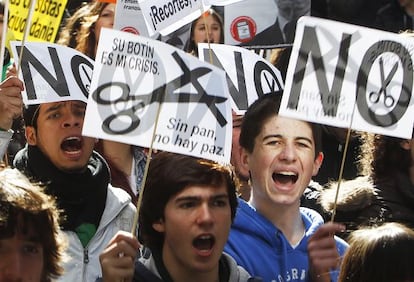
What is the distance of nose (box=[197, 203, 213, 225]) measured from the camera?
4.38 m

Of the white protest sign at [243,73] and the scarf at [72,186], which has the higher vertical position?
the white protest sign at [243,73]

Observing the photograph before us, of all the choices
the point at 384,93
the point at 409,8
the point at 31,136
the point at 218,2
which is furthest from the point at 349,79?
the point at 409,8

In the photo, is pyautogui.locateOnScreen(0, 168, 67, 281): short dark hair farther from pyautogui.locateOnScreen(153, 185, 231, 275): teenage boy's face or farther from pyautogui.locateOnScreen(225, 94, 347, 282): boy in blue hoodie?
pyautogui.locateOnScreen(225, 94, 347, 282): boy in blue hoodie

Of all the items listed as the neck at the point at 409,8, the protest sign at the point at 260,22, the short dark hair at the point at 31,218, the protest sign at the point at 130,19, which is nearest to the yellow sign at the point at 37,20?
the protest sign at the point at 130,19

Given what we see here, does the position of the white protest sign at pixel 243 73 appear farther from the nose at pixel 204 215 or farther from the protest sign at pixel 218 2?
the nose at pixel 204 215

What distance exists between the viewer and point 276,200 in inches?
191

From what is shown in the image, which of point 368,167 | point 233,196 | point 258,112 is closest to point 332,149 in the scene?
point 368,167

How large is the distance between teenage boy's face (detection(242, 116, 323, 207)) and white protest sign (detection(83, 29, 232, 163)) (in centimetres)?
35

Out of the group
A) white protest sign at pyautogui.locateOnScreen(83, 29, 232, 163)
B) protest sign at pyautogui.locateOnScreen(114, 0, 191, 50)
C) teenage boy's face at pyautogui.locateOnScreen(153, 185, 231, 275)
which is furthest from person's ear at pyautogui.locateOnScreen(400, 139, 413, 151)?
protest sign at pyautogui.locateOnScreen(114, 0, 191, 50)

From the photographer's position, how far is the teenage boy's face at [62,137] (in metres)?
5.22

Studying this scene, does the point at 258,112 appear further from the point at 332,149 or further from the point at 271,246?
the point at 332,149

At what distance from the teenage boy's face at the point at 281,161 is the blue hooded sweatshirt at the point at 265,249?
106mm

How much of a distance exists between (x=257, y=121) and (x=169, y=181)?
2.15 feet

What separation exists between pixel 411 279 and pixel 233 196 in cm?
78
